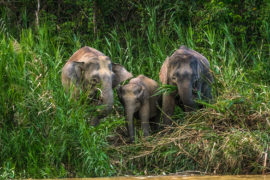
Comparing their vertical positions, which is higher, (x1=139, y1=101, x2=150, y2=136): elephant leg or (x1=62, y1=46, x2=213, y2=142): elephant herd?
(x1=62, y1=46, x2=213, y2=142): elephant herd

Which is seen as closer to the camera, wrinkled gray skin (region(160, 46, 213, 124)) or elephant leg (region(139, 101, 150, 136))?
wrinkled gray skin (region(160, 46, 213, 124))

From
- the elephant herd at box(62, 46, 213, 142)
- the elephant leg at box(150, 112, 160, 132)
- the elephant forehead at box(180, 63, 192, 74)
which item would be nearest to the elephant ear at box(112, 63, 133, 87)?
the elephant herd at box(62, 46, 213, 142)

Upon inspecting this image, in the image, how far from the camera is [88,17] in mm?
13398

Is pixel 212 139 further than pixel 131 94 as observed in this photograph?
No

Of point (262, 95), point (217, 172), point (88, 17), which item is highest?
point (88, 17)

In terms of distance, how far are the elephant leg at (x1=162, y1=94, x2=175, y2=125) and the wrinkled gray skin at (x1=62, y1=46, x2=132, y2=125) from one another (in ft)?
2.41

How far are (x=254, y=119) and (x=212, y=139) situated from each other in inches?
27.3

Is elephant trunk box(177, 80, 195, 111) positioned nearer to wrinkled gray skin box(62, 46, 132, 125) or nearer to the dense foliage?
the dense foliage

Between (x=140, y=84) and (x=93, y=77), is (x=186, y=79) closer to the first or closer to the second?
(x=140, y=84)

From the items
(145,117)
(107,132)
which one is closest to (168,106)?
(145,117)

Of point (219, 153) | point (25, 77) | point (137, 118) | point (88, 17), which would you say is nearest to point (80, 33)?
point (88, 17)

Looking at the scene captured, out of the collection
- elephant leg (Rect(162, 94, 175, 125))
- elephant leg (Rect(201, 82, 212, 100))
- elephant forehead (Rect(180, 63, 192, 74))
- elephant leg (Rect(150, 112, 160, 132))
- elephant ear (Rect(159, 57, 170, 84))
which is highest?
elephant forehead (Rect(180, 63, 192, 74))

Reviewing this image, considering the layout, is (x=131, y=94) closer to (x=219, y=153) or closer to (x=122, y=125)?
(x=122, y=125)

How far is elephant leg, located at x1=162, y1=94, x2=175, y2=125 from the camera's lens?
30.9ft
